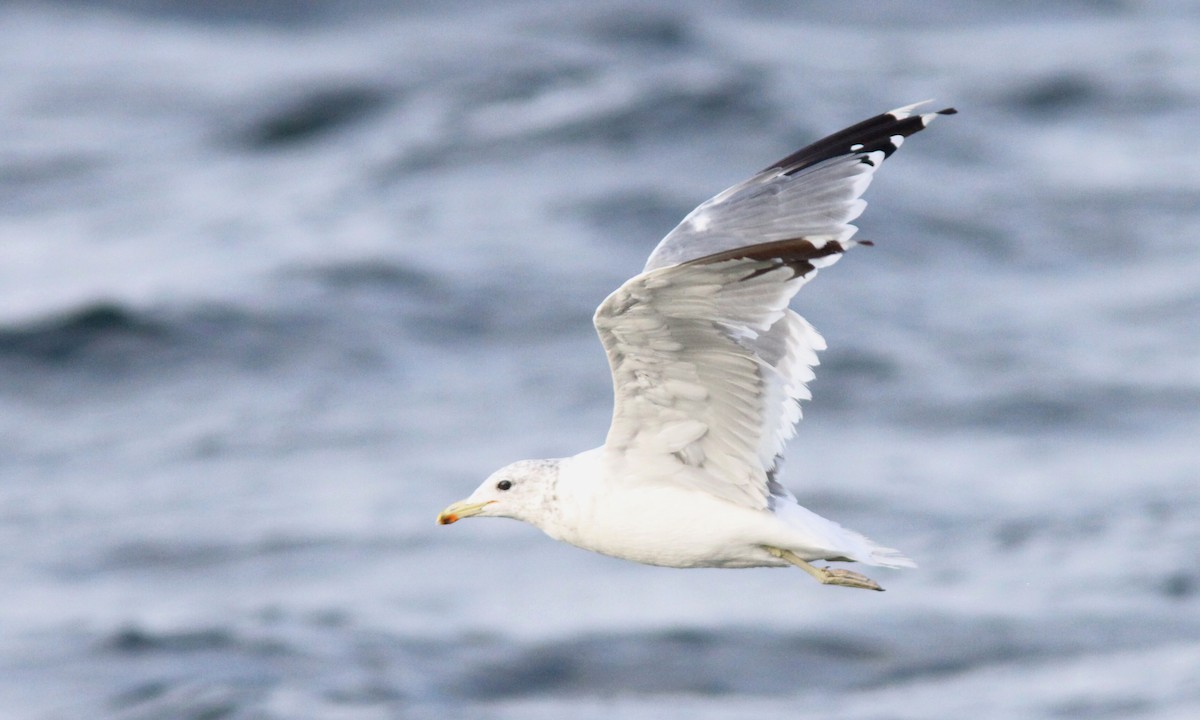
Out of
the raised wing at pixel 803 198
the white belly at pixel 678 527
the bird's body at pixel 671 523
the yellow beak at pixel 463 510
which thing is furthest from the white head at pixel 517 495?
→ the raised wing at pixel 803 198

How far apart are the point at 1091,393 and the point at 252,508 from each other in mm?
21952

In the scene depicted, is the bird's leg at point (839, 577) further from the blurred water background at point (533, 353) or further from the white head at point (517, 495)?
Answer: the blurred water background at point (533, 353)

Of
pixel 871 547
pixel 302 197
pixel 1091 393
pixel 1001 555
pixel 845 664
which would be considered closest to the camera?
pixel 871 547

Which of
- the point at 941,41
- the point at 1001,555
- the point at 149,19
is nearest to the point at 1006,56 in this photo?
the point at 941,41

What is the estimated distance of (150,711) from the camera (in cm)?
3375

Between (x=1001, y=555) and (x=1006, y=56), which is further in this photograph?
(x=1006, y=56)

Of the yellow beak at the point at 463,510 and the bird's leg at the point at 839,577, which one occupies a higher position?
the yellow beak at the point at 463,510

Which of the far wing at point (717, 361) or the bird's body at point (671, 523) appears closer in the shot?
the far wing at point (717, 361)

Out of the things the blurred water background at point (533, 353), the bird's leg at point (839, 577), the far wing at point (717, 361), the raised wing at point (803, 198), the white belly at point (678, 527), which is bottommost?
the bird's leg at point (839, 577)

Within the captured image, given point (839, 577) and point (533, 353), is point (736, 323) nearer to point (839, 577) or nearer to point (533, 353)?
point (839, 577)

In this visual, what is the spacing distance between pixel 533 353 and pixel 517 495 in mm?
40292

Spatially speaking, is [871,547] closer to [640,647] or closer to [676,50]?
[640,647]

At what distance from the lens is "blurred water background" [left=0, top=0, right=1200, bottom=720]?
121ft

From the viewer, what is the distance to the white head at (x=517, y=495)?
30.0 feet
